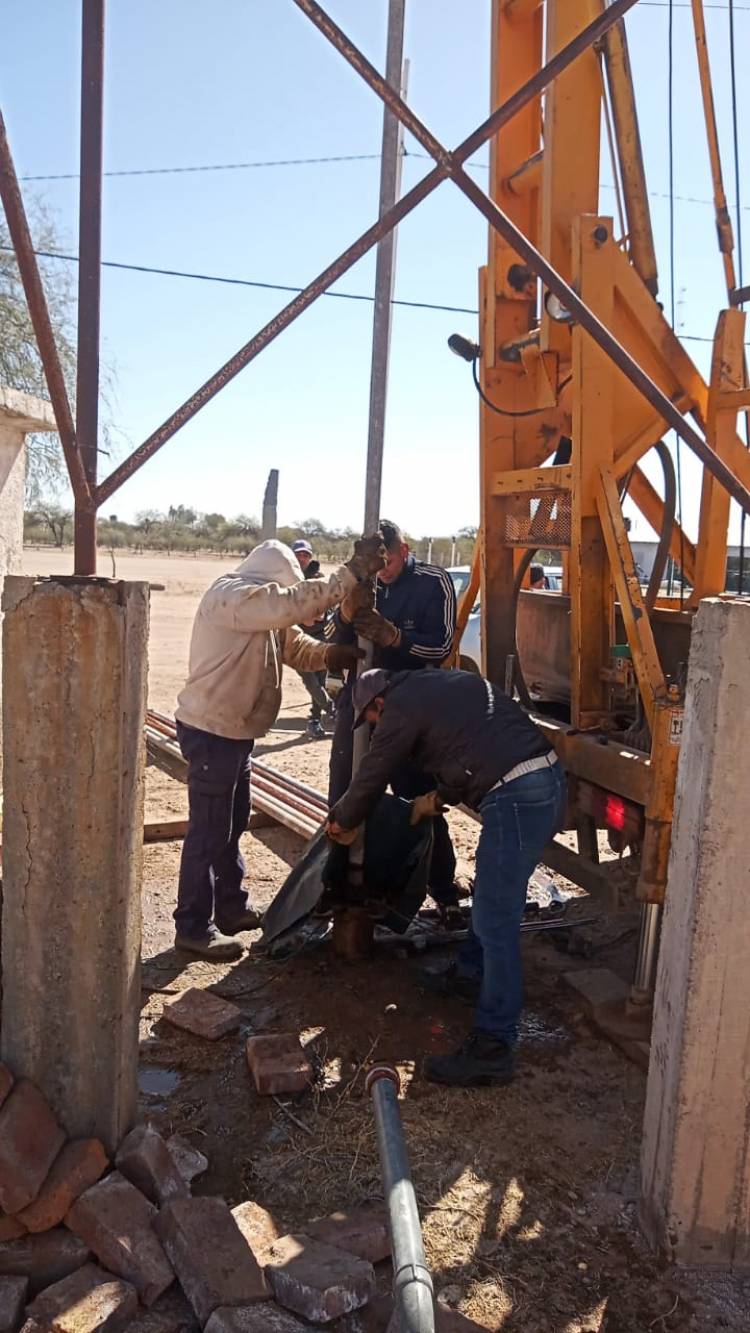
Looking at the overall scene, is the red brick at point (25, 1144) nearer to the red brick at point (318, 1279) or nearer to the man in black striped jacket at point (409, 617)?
the red brick at point (318, 1279)

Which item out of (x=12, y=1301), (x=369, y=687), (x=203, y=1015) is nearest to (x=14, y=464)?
(x=369, y=687)

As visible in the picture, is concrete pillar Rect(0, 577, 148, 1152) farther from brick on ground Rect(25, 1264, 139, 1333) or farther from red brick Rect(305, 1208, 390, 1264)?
red brick Rect(305, 1208, 390, 1264)

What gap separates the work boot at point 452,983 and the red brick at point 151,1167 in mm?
1779

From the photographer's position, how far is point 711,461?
2.86m

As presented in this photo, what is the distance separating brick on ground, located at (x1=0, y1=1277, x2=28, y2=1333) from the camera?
2.30 m

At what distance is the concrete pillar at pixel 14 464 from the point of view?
20.1ft

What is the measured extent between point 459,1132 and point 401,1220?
938mm

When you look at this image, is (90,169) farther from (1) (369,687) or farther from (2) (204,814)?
(2) (204,814)

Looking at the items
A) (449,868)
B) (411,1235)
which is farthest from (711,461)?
(449,868)

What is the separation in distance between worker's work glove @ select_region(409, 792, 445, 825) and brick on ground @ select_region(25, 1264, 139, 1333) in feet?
7.67

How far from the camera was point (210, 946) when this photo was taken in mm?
4746

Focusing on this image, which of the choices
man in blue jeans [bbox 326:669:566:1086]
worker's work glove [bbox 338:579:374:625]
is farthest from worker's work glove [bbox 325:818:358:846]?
worker's work glove [bbox 338:579:374:625]

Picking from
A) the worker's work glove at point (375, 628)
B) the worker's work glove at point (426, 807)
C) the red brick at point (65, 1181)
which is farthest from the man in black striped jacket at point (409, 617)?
the red brick at point (65, 1181)

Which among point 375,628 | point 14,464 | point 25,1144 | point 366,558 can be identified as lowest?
point 25,1144
